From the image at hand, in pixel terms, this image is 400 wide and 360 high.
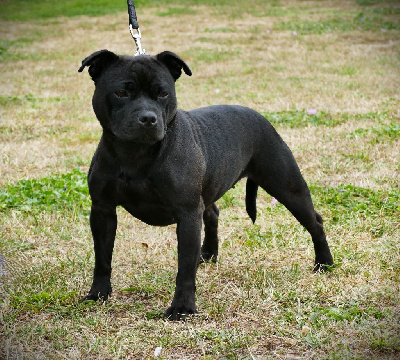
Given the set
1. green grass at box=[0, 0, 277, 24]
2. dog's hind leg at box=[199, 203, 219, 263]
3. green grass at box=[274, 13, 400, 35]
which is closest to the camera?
dog's hind leg at box=[199, 203, 219, 263]

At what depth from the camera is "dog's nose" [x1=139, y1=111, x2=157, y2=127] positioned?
3.47 m

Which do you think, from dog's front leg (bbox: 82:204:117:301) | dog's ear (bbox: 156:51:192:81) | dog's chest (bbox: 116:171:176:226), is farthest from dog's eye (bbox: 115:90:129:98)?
dog's front leg (bbox: 82:204:117:301)

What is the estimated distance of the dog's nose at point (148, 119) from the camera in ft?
11.4

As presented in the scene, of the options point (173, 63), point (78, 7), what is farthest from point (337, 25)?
point (173, 63)

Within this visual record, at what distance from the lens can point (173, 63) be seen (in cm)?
389

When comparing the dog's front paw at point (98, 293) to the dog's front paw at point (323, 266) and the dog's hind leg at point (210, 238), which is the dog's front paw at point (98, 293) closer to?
the dog's hind leg at point (210, 238)

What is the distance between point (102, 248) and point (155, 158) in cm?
82

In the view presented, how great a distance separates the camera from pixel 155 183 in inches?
148

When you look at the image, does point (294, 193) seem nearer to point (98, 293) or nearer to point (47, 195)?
point (98, 293)

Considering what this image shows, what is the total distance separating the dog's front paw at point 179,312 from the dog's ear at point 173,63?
4.90ft

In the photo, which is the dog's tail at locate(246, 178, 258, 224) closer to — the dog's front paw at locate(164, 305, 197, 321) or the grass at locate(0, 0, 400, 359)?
the grass at locate(0, 0, 400, 359)

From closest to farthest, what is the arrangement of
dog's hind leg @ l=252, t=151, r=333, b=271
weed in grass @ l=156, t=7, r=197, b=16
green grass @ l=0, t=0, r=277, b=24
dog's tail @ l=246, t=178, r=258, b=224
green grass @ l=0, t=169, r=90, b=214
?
1. dog's hind leg @ l=252, t=151, r=333, b=271
2. dog's tail @ l=246, t=178, r=258, b=224
3. green grass @ l=0, t=169, r=90, b=214
4. weed in grass @ l=156, t=7, r=197, b=16
5. green grass @ l=0, t=0, r=277, b=24

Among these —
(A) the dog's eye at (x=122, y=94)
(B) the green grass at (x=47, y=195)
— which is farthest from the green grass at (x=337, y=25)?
(A) the dog's eye at (x=122, y=94)

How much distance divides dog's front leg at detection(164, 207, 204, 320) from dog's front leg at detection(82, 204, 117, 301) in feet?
1.79
